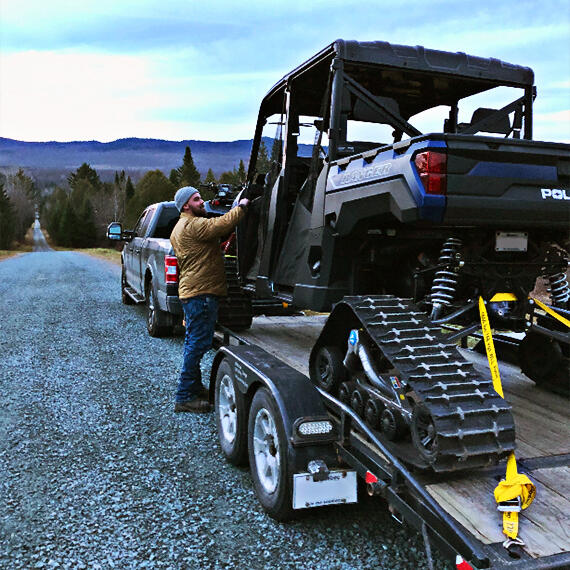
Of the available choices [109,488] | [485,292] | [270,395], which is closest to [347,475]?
[270,395]

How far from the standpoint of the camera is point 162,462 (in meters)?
4.26

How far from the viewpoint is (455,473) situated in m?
2.76

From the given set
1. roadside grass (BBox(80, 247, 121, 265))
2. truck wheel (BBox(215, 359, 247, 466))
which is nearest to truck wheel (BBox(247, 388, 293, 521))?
truck wheel (BBox(215, 359, 247, 466))

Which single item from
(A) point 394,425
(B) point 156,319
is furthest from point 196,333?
(B) point 156,319

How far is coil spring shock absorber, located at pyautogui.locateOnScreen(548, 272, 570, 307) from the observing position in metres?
3.96

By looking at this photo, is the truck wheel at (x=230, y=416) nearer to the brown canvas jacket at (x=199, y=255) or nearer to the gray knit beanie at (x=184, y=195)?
the brown canvas jacket at (x=199, y=255)

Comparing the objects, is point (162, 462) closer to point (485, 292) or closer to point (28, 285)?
point (485, 292)

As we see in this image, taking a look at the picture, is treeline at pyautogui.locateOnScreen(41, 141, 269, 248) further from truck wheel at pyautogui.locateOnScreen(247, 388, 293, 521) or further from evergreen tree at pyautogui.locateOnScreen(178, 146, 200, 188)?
truck wheel at pyautogui.locateOnScreen(247, 388, 293, 521)

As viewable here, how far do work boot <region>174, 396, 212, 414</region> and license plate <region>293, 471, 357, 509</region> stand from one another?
2.36 meters

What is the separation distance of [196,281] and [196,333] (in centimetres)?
48

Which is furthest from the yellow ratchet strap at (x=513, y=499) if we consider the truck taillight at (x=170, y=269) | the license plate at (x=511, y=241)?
the truck taillight at (x=170, y=269)

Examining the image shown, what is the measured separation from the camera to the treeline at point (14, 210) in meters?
80.8

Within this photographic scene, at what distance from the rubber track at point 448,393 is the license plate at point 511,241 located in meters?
0.73

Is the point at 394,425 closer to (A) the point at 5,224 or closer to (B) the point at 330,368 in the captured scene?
(B) the point at 330,368
